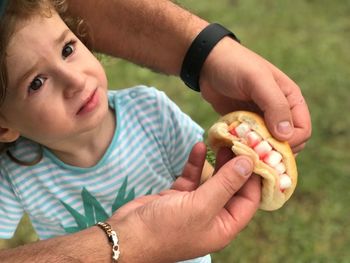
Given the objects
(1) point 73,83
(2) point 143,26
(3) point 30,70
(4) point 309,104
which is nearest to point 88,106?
(1) point 73,83

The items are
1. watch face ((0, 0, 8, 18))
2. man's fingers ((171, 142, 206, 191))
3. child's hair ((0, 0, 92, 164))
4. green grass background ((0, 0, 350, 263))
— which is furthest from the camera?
green grass background ((0, 0, 350, 263))

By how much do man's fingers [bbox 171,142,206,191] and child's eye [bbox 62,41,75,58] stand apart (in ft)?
1.52

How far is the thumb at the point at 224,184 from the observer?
64.5 inches

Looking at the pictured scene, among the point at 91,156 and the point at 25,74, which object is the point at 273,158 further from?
the point at 25,74

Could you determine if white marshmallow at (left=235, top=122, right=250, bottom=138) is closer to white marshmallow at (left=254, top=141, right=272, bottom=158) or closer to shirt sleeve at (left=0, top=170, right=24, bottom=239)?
white marshmallow at (left=254, top=141, right=272, bottom=158)

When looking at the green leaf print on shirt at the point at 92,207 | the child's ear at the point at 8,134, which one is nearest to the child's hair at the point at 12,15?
the child's ear at the point at 8,134

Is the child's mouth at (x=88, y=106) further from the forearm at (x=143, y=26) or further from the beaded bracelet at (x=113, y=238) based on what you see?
the forearm at (x=143, y=26)

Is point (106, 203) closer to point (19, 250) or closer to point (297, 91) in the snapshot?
point (19, 250)

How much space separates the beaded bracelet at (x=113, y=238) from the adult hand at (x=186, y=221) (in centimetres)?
1

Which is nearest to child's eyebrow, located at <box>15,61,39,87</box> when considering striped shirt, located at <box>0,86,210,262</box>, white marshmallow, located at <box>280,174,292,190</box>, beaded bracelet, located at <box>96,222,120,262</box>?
striped shirt, located at <box>0,86,210,262</box>

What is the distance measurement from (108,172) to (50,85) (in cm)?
40

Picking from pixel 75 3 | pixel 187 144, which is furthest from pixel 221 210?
pixel 75 3

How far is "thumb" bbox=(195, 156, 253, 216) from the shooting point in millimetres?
1638

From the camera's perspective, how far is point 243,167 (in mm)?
1648
